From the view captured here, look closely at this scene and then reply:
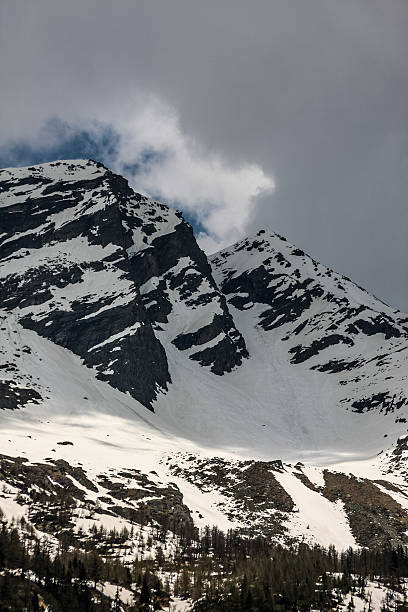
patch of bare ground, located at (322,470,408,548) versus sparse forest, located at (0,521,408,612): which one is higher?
patch of bare ground, located at (322,470,408,548)

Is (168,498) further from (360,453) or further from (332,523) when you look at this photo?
(360,453)

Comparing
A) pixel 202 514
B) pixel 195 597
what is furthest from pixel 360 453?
pixel 195 597

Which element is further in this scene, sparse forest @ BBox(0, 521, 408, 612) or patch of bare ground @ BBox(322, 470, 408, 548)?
patch of bare ground @ BBox(322, 470, 408, 548)

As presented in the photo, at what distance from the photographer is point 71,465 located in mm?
128500

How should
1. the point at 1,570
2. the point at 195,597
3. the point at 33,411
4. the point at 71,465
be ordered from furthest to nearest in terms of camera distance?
the point at 33,411 → the point at 71,465 → the point at 195,597 → the point at 1,570

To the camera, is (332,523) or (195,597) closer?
(195,597)

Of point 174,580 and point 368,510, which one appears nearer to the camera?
point 174,580

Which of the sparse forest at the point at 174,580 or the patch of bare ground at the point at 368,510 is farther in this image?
the patch of bare ground at the point at 368,510

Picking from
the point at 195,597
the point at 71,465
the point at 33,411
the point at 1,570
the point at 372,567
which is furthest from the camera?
the point at 33,411

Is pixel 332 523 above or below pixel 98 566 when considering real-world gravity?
above

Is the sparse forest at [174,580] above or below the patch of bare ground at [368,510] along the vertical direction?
below

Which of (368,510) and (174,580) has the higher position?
(368,510)

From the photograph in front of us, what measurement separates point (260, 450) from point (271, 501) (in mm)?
64526

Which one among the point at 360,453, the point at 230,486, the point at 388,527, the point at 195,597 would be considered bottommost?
the point at 195,597
